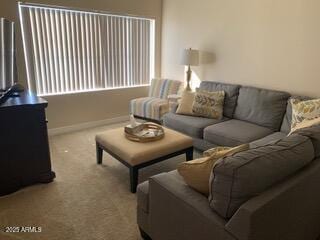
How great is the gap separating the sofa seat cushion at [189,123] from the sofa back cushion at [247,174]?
74.2 inches

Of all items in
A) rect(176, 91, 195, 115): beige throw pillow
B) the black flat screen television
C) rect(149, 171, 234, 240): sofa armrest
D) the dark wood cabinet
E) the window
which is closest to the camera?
rect(149, 171, 234, 240): sofa armrest

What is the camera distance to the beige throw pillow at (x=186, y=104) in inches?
145

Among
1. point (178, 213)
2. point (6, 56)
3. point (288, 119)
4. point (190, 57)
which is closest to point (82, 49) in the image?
point (6, 56)

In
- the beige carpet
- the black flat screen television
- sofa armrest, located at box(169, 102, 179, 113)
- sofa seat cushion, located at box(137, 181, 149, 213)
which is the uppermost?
the black flat screen television

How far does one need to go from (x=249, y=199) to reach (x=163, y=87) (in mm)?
3656

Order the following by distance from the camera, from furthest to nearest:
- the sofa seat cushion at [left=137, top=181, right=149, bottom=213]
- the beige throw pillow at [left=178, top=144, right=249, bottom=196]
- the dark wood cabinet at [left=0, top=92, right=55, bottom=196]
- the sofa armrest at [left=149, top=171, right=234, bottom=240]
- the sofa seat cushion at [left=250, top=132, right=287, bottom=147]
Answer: the sofa seat cushion at [left=250, top=132, right=287, bottom=147]
the dark wood cabinet at [left=0, top=92, right=55, bottom=196]
the sofa seat cushion at [left=137, top=181, right=149, bottom=213]
the beige throw pillow at [left=178, top=144, right=249, bottom=196]
the sofa armrest at [left=149, top=171, right=234, bottom=240]

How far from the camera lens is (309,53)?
3.07 metres

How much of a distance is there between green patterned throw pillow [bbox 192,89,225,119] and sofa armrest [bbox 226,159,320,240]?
79.0 inches

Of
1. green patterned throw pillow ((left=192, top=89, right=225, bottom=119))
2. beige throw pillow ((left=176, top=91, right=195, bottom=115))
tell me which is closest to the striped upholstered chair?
beige throw pillow ((left=176, top=91, right=195, bottom=115))

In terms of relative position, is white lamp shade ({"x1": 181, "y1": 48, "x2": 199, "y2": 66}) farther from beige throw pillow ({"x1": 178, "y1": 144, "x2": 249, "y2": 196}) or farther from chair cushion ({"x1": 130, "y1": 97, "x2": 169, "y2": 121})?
beige throw pillow ({"x1": 178, "y1": 144, "x2": 249, "y2": 196})

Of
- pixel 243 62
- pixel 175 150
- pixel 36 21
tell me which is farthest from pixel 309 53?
pixel 36 21

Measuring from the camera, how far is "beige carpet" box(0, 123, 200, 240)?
2.01m

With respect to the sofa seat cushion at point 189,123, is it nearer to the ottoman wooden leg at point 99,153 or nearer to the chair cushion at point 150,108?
the chair cushion at point 150,108

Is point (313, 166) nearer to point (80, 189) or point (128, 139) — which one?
point (128, 139)
